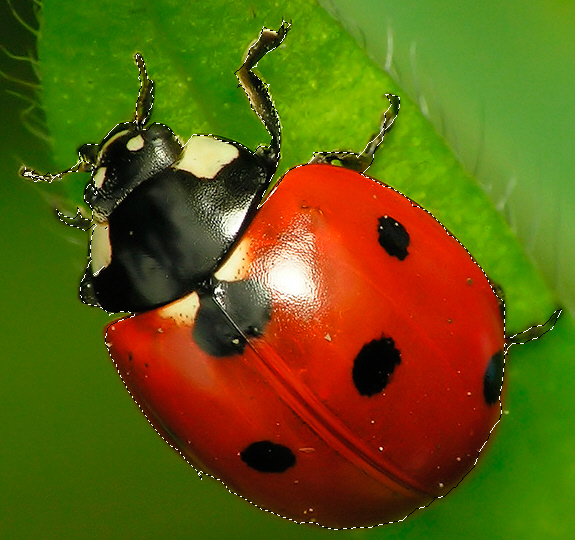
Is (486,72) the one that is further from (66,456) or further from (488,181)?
(66,456)

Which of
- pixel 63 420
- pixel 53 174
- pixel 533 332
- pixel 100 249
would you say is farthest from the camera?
pixel 63 420

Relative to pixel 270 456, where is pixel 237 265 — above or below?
above

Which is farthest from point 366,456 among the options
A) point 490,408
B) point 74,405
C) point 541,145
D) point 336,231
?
point 74,405

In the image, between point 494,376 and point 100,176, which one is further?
point 100,176

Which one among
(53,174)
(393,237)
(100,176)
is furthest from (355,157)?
(53,174)

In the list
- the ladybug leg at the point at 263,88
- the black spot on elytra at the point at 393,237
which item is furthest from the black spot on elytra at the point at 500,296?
the ladybug leg at the point at 263,88

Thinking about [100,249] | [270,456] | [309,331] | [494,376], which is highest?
[100,249]

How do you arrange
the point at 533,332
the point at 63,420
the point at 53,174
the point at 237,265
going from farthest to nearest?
the point at 63,420 → the point at 53,174 → the point at 237,265 → the point at 533,332

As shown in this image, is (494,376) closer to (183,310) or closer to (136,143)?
(183,310)
